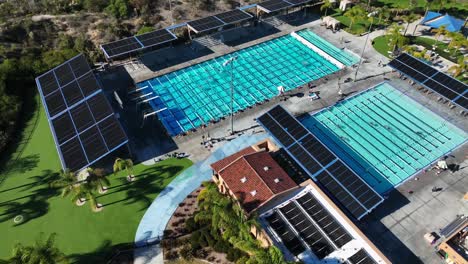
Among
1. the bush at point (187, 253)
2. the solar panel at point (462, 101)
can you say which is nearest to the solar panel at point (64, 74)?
the bush at point (187, 253)

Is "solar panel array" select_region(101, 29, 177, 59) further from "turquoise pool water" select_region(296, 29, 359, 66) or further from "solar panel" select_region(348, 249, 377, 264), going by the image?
"solar panel" select_region(348, 249, 377, 264)

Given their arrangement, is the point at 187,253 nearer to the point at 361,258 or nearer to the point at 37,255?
the point at 37,255

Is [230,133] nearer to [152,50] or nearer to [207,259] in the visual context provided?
[207,259]

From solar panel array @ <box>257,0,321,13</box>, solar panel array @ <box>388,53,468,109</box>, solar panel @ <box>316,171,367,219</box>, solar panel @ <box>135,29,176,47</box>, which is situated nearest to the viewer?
solar panel @ <box>316,171,367,219</box>

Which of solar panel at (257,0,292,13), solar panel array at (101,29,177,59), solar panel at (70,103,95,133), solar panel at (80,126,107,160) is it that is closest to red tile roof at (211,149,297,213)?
solar panel at (80,126,107,160)

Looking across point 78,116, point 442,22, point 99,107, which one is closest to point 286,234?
point 99,107

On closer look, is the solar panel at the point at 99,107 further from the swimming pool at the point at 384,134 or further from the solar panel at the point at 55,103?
the swimming pool at the point at 384,134

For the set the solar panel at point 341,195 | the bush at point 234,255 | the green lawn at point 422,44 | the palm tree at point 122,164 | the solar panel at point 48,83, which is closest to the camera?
the bush at point 234,255

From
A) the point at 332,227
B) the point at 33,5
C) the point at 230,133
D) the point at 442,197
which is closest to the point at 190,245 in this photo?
the point at 332,227
